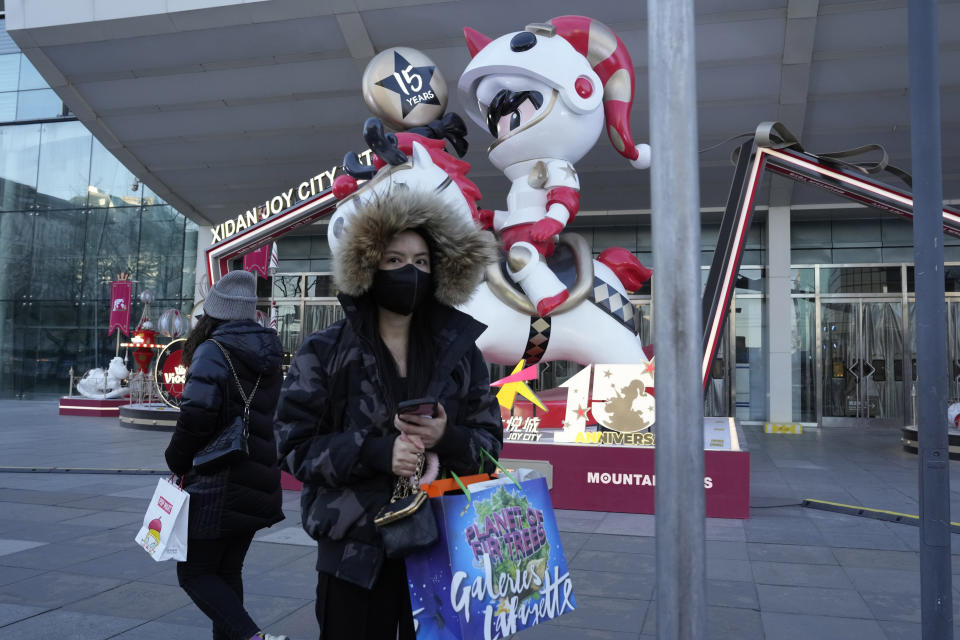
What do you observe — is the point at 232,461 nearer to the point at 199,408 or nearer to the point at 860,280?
the point at 199,408

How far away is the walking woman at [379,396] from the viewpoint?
6.31 ft

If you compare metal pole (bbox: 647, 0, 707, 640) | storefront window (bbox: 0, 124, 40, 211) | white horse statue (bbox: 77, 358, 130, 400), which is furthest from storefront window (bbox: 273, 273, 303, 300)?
metal pole (bbox: 647, 0, 707, 640)

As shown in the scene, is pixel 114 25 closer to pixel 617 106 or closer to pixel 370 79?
pixel 370 79

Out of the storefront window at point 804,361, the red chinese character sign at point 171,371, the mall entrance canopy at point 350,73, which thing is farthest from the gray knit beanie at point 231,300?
the storefront window at point 804,361

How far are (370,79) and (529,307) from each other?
2581 mm

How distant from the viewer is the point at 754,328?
48.8 feet

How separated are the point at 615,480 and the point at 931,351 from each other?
143 inches

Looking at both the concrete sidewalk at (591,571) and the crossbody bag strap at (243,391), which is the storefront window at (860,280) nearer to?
the concrete sidewalk at (591,571)

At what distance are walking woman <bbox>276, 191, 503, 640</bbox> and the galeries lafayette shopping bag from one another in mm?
150

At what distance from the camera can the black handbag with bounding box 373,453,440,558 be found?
179 cm

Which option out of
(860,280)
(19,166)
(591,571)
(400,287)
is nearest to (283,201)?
(591,571)

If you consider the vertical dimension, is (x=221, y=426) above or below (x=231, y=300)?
below

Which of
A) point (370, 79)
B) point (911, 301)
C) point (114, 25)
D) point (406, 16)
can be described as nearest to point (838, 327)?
point (911, 301)

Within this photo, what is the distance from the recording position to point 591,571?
14.3ft
